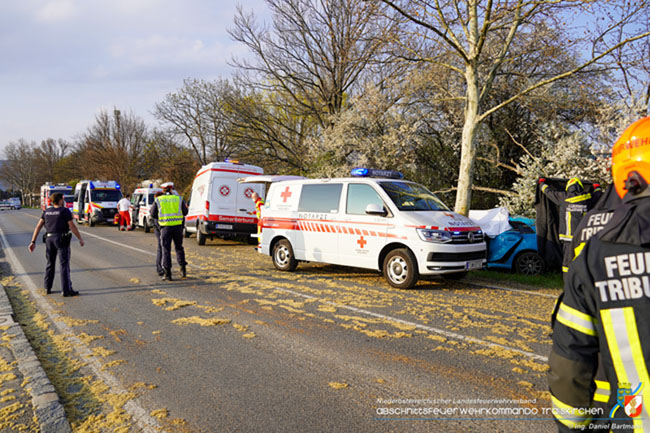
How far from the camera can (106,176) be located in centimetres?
4469

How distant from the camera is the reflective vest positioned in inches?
369

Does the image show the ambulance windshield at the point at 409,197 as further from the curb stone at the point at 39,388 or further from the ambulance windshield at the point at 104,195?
the ambulance windshield at the point at 104,195

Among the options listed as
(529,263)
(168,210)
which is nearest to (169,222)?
(168,210)

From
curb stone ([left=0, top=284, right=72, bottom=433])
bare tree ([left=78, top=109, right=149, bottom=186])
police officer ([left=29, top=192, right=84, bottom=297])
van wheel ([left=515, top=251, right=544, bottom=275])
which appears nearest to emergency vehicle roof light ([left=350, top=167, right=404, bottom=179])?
van wheel ([left=515, top=251, right=544, bottom=275])

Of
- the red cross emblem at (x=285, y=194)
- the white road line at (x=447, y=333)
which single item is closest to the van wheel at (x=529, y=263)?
the white road line at (x=447, y=333)

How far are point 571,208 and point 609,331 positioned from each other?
554 cm

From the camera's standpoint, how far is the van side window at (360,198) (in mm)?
8797

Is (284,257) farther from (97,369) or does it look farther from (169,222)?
(97,369)

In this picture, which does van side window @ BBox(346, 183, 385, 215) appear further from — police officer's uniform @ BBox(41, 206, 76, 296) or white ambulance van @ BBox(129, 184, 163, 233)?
white ambulance van @ BBox(129, 184, 163, 233)

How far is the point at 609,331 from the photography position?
1570 millimetres

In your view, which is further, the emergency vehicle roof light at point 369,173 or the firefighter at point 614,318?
the emergency vehicle roof light at point 369,173

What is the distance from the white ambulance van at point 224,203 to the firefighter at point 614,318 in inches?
569

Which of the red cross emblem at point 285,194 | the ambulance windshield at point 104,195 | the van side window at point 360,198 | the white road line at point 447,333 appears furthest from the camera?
the ambulance windshield at point 104,195

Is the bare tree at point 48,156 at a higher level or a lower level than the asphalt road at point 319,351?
higher
